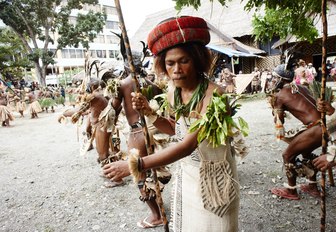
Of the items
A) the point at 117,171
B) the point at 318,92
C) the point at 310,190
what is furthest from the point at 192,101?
the point at 310,190

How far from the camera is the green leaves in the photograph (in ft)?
5.05

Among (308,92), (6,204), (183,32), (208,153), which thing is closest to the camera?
(183,32)

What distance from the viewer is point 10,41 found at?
2756 centimetres

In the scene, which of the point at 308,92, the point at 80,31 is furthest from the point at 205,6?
the point at 308,92

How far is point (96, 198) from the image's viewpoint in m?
4.62

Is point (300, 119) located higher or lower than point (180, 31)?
lower

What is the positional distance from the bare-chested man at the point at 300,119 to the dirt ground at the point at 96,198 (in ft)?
1.07

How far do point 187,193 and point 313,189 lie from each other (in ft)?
9.69

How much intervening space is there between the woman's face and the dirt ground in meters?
2.41

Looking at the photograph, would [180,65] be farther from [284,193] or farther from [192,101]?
[284,193]

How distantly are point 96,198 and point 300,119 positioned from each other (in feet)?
11.5

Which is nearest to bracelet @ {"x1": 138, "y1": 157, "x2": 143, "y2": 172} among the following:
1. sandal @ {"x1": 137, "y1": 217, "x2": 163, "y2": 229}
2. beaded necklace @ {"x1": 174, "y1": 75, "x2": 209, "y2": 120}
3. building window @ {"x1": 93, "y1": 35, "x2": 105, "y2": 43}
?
beaded necklace @ {"x1": 174, "y1": 75, "x2": 209, "y2": 120}

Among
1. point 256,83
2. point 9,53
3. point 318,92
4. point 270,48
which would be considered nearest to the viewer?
point 318,92

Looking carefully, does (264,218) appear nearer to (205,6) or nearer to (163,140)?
(163,140)
